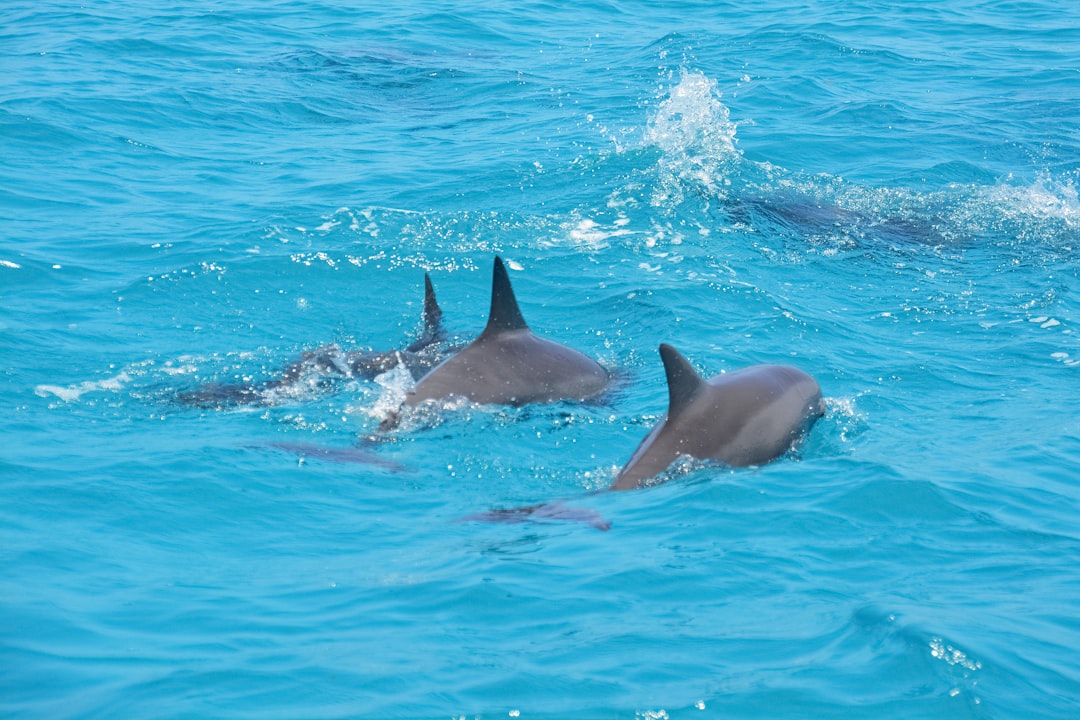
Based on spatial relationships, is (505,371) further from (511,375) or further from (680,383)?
(680,383)

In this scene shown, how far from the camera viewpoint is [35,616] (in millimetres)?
8133

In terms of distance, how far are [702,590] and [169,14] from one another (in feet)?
89.2

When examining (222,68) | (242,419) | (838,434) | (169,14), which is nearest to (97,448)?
(242,419)

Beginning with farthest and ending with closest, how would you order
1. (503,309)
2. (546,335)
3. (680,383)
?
(546,335)
(503,309)
(680,383)

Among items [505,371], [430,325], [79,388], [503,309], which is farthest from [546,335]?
[79,388]

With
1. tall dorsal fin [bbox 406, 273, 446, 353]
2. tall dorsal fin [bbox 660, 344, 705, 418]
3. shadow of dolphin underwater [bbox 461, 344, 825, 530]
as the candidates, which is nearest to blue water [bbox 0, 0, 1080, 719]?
shadow of dolphin underwater [bbox 461, 344, 825, 530]

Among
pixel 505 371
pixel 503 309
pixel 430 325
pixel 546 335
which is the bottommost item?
pixel 546 335

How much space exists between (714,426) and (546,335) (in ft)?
14.6

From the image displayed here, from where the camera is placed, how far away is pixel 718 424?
10.7 m

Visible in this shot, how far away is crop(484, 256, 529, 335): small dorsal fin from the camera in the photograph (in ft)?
40.5

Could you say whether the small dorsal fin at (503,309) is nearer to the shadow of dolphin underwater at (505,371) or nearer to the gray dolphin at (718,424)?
the shadow of dolphin underwater at (505,371)

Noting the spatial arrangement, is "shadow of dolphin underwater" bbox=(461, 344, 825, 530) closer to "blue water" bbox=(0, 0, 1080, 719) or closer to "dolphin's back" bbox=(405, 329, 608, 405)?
"blue water" bbox=(0, 0, 1080, 719)

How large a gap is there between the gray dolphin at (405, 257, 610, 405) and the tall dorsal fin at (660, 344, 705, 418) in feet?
6.97

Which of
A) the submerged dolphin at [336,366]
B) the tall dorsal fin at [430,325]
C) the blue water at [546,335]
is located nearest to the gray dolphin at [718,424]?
the blue water at [546,335]
